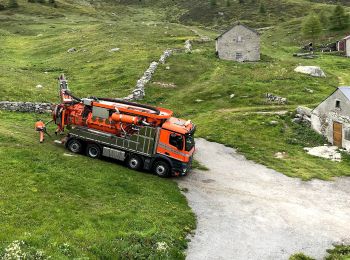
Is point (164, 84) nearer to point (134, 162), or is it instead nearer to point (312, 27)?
point (134, 162)

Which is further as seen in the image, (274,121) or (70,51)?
(70,51)

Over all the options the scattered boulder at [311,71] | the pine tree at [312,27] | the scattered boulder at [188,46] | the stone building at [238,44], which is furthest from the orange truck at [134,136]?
the pine tree at [312,27]

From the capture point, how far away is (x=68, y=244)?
59.2ft

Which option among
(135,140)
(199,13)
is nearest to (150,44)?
(135,140)

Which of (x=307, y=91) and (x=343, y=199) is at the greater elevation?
(x=307, y=91)

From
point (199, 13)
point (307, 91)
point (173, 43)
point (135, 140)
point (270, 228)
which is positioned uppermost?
point (199, 13)

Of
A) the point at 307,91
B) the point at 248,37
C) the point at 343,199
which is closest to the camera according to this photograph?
the point at 343,199

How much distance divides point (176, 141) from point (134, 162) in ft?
11.7

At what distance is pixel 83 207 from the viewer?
23.1 metres

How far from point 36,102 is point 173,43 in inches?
1855

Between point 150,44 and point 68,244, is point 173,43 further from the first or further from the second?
point 68,244

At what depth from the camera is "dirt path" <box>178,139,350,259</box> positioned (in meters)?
22.6

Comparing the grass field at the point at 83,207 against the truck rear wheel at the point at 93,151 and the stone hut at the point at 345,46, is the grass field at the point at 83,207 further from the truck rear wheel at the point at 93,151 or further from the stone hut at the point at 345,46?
the stone hut at the point at 345,46

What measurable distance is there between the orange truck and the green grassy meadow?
1110 mm
